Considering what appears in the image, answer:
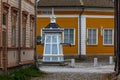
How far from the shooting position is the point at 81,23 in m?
53.8

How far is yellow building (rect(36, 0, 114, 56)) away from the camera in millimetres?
53594

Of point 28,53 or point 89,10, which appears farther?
point 89,10

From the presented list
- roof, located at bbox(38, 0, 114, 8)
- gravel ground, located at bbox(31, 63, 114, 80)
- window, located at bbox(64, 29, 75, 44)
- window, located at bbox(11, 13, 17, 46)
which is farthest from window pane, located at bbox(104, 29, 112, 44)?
window, located at bbox(11, 13, 17, 46)

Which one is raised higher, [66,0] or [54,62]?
[66,0]

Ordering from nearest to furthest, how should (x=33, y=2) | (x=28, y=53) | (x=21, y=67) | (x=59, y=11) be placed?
(x=21, y=67), (x=28, y=53), (x=33, y=2), (x=59, y=11)

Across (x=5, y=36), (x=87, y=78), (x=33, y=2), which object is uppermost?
(x=33, y=2)

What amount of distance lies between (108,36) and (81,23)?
3.85 metres

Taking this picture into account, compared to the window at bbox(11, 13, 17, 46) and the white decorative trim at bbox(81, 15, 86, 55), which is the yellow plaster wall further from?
the window at bbox(11, 13, 17, 46)

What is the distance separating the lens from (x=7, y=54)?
2403cm

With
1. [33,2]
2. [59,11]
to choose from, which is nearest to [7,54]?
[33,2]

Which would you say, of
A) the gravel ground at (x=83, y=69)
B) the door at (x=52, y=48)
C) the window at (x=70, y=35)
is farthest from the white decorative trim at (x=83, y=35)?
the gravel ground at (x=83, y=69)

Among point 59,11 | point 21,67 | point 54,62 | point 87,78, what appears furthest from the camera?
point 59,11

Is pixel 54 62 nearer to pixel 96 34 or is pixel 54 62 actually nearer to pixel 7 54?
pixel 96 34

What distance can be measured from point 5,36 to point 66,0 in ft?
104
